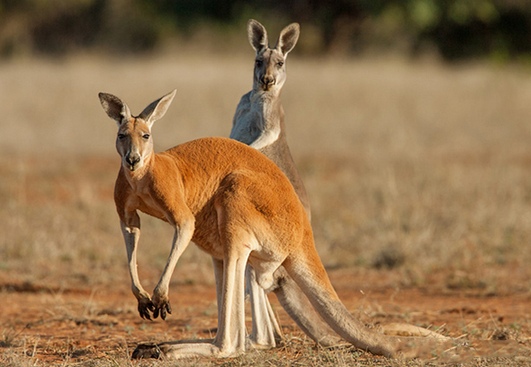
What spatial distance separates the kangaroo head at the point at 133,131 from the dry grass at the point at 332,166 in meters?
0.96

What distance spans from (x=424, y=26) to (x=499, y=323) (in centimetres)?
1880

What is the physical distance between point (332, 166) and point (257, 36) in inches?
237

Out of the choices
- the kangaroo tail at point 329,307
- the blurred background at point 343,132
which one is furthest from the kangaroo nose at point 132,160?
the blurred background at point 343,132

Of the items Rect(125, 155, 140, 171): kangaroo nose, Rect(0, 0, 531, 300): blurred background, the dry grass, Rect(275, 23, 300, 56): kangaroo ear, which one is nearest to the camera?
Rect(125, 155, 140, 171): kangaroo nose

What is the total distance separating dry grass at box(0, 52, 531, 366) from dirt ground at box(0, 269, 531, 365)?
0.56 ft

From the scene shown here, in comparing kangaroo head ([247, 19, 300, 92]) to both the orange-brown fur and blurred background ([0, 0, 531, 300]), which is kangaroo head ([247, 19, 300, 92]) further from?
blurred background ([0, 0, 531, 300])

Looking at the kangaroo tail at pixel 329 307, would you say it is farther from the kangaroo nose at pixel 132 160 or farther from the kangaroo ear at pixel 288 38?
the kangaroo ear at pixel 288 38

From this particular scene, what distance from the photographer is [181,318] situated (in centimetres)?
593

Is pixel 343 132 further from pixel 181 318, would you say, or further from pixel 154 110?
pixel 154 110

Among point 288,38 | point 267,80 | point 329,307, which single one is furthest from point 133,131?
point 288,38

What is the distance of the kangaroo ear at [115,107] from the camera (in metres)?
4.23

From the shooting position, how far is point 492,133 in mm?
15000

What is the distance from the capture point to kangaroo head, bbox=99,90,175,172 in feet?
13.3

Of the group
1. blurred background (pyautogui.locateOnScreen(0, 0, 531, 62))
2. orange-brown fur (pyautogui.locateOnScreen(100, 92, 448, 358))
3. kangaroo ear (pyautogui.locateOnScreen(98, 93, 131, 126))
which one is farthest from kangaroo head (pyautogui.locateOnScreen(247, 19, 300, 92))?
blurred background (pyautogui.locateOnScreen(0, 0, 531, 62))
